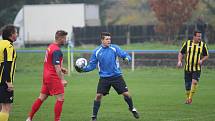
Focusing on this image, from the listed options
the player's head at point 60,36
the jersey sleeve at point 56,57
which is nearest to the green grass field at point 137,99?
the jersey sleeve at point 56,57

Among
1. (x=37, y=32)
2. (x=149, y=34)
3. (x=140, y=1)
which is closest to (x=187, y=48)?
(x=149, y=34)

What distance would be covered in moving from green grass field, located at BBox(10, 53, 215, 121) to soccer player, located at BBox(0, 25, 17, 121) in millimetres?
2971

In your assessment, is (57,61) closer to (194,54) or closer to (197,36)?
(197,36)

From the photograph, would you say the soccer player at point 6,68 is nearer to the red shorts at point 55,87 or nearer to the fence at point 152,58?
the red shorts at point 55,87

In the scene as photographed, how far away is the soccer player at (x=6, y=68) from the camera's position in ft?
40.2

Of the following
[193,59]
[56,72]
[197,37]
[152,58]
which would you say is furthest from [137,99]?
[152,58]

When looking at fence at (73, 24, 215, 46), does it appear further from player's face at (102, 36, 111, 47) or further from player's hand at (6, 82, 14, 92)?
player's hand at (6, 82, 14, 92)

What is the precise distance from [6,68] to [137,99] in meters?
8.22

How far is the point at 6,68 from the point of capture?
1226 centimetres

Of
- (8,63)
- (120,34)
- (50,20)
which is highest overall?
(8,63)

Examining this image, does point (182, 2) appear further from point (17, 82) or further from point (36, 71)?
point (17, 82)

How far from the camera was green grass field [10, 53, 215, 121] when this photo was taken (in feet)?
51.6

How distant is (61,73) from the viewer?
1388 centimetres

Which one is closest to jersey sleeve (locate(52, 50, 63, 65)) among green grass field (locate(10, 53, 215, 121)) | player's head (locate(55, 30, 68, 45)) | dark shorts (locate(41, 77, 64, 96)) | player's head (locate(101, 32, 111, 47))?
player's head (locate(55, 30, 68, 45))
